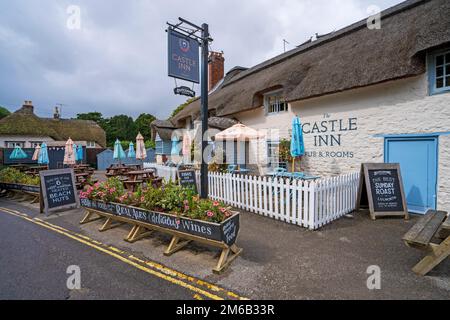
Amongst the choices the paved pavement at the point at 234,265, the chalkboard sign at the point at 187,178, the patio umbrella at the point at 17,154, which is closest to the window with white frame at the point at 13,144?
the patio umbrella at the point at 17,154

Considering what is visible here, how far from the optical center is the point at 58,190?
698 centimetres

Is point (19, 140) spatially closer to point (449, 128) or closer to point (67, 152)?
point (67, 152)

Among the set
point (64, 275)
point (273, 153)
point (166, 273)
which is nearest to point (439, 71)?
point (273, 153)

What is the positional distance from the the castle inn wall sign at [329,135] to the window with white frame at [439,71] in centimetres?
206

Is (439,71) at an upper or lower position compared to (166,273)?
upper

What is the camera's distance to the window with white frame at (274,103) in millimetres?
10258

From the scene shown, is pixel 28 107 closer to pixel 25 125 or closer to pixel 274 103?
pixel 25 125

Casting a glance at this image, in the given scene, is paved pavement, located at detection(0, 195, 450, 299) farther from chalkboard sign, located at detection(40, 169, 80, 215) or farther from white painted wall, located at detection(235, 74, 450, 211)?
white painted wall, located at detection(235, 74, 450, 211)

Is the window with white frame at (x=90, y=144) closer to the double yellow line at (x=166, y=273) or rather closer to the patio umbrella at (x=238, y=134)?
the patio umbrella at (x=238, y=134)

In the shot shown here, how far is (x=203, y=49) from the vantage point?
571 cm

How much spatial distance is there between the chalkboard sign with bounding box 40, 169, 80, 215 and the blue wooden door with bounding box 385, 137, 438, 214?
10.2 m

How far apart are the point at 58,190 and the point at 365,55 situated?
35.7 feet

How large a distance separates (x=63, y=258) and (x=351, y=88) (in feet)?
28.2
